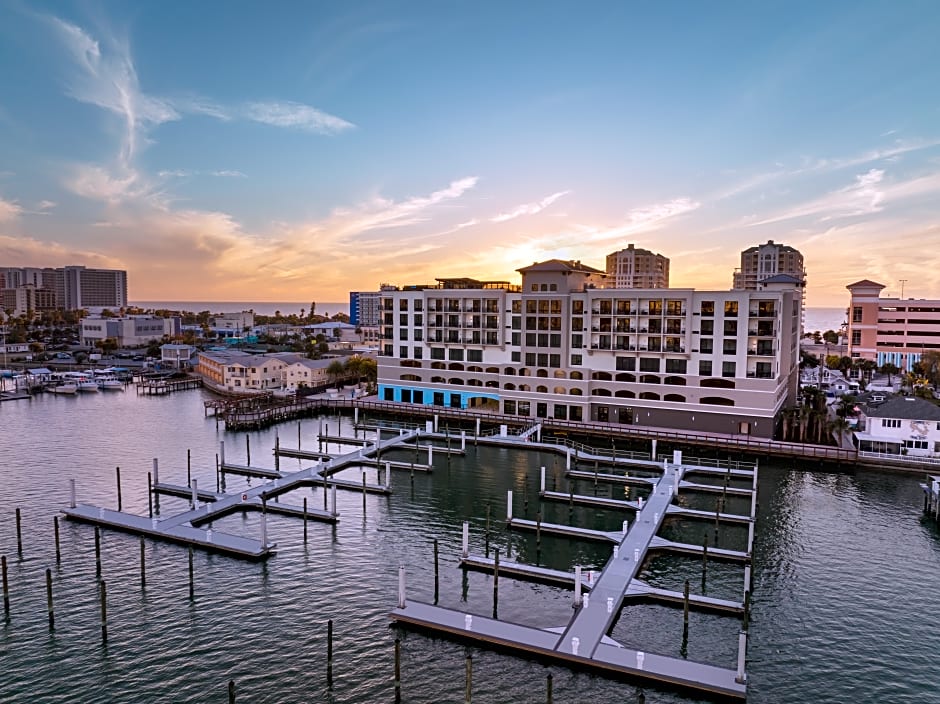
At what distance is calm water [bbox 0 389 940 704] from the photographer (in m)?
25.3

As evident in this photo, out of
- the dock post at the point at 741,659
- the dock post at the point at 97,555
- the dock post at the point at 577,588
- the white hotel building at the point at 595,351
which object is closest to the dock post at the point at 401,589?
the dock post at the point at 577,588

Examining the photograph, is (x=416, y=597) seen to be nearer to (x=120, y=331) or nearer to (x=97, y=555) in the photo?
(x=97, y=555)

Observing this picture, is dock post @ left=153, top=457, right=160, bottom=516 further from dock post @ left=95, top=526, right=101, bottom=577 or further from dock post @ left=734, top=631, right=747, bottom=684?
dock post @ left=734, top=631, right=747, bottom=684

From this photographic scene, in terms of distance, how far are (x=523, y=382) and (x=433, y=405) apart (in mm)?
12391

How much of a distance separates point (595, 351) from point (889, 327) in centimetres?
8812

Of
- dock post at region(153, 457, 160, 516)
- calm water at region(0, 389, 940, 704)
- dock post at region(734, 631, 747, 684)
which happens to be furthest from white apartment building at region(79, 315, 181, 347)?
dock post at region(734, 631, 747, 684)

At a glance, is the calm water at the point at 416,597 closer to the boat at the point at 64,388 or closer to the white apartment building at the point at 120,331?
the boat at the point at 64,388

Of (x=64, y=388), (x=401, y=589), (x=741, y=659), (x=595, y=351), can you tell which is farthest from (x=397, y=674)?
(x=64, y=388)

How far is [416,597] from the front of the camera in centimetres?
3206

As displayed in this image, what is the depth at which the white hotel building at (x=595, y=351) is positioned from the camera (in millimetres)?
67500

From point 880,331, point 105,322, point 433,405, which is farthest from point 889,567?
point 105,322

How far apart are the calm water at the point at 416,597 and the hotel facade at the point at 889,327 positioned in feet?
299

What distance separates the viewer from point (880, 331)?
429 ft

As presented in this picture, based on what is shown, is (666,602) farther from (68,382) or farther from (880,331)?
(880,331)
